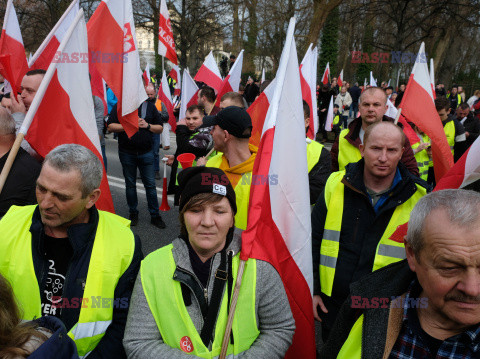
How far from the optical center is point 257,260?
1.85m

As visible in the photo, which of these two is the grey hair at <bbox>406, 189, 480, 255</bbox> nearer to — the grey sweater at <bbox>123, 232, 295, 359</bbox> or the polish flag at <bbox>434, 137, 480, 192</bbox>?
the grey sweater at <bbox>123, 232, 295, 359</bbox>

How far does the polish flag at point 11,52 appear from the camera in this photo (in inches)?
178

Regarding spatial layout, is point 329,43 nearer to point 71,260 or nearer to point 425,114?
point 425,114

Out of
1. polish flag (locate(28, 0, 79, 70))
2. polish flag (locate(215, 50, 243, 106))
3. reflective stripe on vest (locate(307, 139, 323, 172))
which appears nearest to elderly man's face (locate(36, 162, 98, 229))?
reflective stripe on vest (locate(307, 139, 323, 172))

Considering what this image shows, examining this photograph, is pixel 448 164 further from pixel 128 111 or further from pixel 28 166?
pixel 28 166

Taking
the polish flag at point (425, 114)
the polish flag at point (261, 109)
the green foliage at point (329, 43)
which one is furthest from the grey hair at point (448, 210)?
the green foliage at point (329, 43)

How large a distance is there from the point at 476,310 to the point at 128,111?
3.13 metres

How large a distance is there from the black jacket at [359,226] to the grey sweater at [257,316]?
63 centimetres

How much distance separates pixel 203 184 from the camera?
185cm

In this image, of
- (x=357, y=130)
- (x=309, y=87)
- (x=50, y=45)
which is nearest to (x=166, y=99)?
(x=309, y=87)

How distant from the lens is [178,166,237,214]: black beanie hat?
72.7 inches

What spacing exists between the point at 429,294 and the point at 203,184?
39.3 inches

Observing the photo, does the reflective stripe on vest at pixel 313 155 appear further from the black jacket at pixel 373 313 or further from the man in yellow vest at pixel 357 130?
the black jacket at pixel 373 313

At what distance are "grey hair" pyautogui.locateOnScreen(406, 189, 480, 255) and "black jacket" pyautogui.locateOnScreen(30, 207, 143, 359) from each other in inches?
49.4
